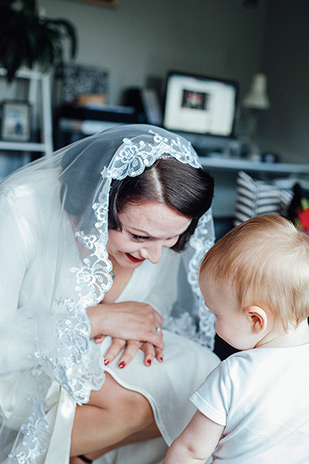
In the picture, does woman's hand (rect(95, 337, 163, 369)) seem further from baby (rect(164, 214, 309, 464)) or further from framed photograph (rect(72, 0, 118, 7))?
framed photograph (rect(72, 0, 118, 7))

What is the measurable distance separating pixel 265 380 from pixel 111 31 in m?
3.11

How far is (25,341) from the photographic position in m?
1.08

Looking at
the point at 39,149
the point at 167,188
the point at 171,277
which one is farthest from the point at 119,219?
the point at 39,149

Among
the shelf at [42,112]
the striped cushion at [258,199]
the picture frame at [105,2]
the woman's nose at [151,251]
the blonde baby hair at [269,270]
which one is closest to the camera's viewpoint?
the blonde baby hair at [269,270]

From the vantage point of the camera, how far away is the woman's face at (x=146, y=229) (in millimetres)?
983

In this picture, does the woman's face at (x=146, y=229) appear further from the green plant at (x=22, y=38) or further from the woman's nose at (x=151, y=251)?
the green plant at (x=22, y=38)

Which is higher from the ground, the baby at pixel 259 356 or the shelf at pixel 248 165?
the baby at pixel 259 356

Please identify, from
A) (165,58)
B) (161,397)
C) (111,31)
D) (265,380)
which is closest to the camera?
(265,380)

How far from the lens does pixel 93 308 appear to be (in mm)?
1137

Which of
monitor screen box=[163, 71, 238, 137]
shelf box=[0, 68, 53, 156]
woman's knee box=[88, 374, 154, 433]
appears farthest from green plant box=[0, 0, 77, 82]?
woman's knee box=[88, 374, 154, 433]

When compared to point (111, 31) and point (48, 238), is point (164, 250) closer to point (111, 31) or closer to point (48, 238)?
point (48, 238)

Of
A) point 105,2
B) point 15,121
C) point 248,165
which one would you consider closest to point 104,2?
point 105,2

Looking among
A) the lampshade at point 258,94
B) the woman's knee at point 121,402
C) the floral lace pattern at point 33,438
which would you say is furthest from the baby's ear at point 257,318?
the lampshade at point 258,94

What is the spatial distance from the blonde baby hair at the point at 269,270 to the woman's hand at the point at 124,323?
1.30ft
